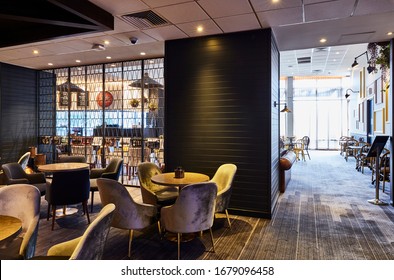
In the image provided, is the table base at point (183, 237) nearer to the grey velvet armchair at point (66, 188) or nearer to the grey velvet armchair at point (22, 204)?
the grey velvet armchair at point (66, 188)

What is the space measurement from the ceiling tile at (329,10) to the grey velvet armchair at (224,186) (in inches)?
93.4

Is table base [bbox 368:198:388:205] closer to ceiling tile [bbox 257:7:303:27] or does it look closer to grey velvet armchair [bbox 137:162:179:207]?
ceiling tile [bbox 257:7:303:27]

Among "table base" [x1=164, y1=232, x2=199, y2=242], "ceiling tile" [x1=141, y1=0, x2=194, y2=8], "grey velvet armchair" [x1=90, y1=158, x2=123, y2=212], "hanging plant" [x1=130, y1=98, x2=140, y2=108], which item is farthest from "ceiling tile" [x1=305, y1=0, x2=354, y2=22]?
"hanging plant" [x1=130, y1=98, x2=140, y2=108]

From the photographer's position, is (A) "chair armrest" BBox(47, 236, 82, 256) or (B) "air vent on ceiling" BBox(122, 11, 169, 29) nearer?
(A) "chair armrest" BBox(47, 236, 82, 256)

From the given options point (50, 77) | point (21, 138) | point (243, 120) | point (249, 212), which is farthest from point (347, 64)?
point (21, 138)

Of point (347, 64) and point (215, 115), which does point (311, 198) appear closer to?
point (215, 115)

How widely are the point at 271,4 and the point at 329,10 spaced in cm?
84

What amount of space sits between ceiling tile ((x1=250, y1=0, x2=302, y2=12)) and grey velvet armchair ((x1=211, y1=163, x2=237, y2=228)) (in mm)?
2195

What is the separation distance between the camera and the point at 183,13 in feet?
12.8

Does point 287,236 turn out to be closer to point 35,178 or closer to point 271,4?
point 271,4

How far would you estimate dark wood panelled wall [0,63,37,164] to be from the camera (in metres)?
7.14

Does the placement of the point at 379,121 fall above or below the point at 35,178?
above

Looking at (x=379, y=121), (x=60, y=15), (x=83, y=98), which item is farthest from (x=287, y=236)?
(x=379, y=121)

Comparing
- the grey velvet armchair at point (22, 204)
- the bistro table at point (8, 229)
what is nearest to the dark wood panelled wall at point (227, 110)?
the grey velvet armchair at point (22, 204)
